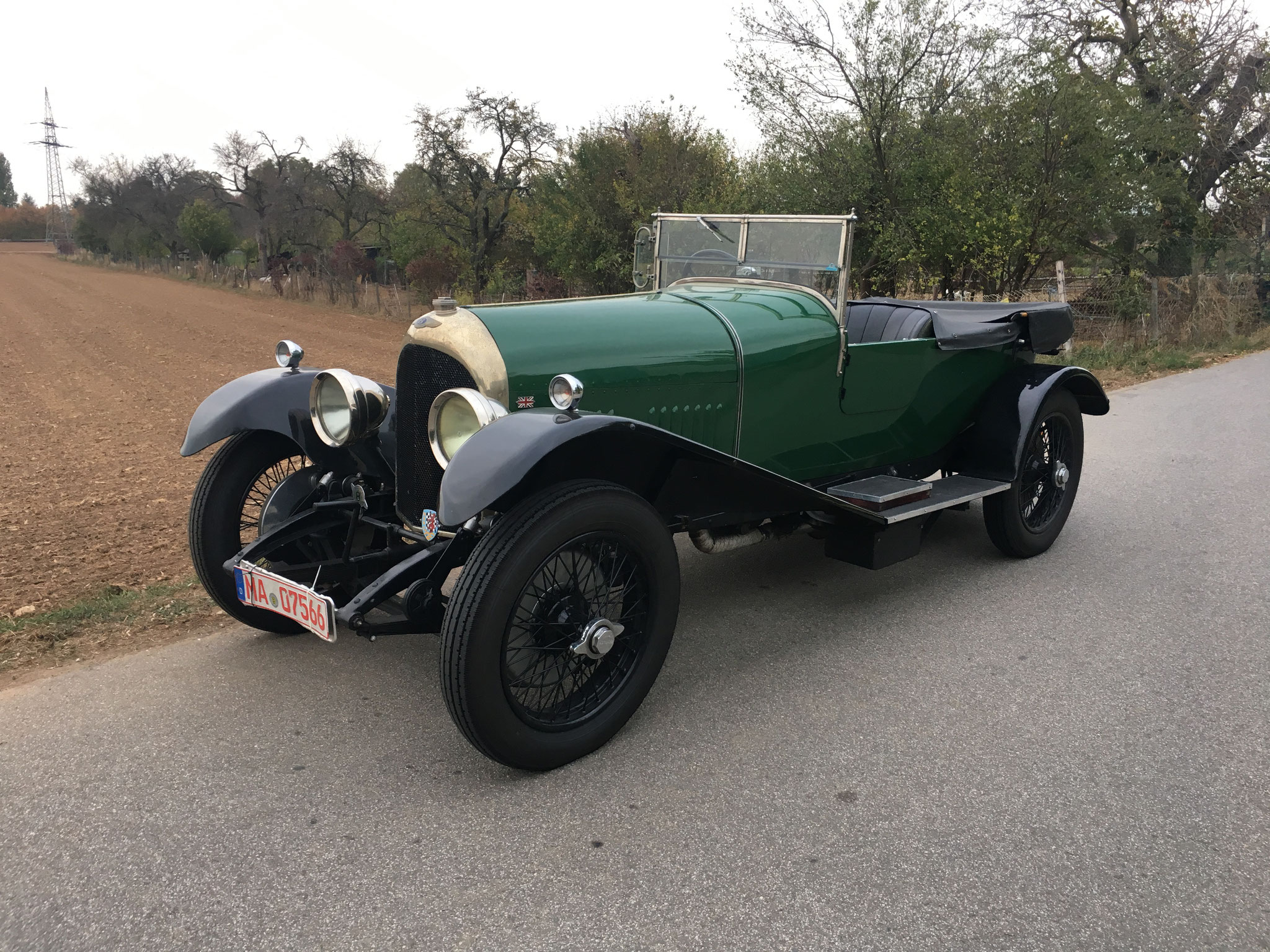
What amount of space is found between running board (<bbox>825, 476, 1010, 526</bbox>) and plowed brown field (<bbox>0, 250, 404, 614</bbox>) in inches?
133

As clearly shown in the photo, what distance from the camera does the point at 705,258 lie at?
14.8ft

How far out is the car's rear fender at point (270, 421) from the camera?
11.7 feet

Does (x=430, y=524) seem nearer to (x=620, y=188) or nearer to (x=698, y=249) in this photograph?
(x=698, y=249)

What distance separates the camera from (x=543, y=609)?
2811mm

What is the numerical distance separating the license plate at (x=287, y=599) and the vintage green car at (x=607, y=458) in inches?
0.4

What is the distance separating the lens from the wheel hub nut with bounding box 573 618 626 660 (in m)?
2.79

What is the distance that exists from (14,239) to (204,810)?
4877 inches

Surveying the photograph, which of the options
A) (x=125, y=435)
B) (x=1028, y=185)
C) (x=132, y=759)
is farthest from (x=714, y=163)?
(x=132, y=759)

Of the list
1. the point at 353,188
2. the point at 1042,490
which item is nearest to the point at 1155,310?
the point at 1042,490

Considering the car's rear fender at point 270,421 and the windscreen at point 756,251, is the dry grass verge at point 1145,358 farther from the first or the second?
the car's rear fender at point 270,421

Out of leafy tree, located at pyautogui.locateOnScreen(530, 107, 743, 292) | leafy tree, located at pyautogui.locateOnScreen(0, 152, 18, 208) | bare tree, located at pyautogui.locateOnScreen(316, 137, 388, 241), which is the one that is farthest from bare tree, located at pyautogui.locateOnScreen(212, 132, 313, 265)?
leafy tree, located at pyautogui.locateOnScreen(0, 152, 18, 208)

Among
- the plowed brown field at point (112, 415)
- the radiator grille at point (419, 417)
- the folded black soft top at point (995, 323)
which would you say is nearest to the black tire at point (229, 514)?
the radiator grille at point (419, 417)

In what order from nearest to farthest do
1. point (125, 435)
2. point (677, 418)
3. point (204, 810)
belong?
point (204, 810)
point (677, 418)
point (125, 435)

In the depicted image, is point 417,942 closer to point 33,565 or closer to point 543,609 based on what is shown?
point 543,609
